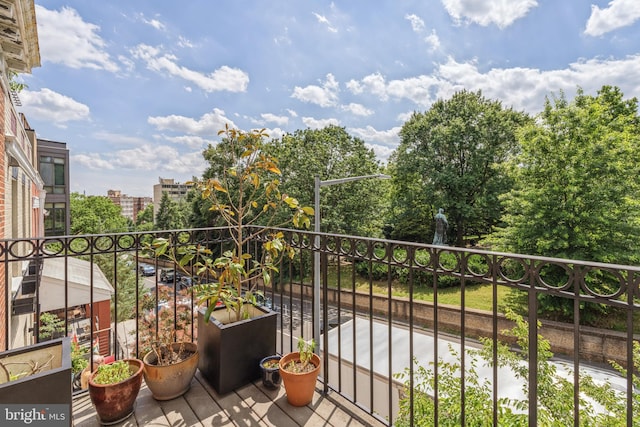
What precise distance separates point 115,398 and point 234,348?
2.38ft

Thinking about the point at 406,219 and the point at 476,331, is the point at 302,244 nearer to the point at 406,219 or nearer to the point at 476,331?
the point at 476,331

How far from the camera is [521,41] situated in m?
10.1

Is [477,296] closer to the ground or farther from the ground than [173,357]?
closer to the ground

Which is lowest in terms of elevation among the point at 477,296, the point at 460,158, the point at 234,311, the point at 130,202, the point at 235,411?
the point at 477,296

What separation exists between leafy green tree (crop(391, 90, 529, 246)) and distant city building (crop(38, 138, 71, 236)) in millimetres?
20815

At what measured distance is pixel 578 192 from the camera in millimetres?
8180

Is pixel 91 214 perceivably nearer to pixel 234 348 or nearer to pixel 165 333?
pixel 165 333

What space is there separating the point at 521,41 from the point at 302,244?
40.0ft

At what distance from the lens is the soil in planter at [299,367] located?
2000 millimetres

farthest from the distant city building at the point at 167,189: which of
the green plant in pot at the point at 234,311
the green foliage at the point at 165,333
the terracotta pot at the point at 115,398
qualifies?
the terracotta pot at the point at 115,398

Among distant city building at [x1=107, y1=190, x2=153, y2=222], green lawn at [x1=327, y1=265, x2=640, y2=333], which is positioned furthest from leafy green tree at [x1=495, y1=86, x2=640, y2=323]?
distant city building at [x1=107, y1=190, x2=153, y2=222]

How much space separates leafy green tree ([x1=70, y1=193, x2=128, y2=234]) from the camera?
27.9m

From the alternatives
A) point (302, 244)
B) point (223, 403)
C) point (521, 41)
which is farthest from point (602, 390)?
point (521, 41)

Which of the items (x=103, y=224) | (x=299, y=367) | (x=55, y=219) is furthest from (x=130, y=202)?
(x=299, y=367)
